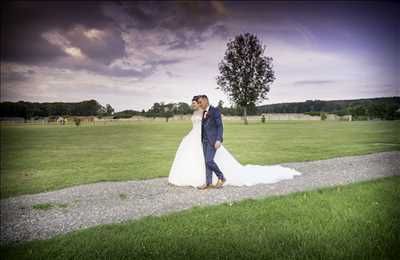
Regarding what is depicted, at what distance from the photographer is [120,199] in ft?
25.7

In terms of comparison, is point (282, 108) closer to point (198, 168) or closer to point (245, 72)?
point (245, 72)

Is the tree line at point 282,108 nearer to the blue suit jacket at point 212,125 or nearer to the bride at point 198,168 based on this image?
the blue suit jacket at point 212,125

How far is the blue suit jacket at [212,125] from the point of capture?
8844 millimetres

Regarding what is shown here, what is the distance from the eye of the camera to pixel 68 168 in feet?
42.9

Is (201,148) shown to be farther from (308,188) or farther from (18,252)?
(18,252)

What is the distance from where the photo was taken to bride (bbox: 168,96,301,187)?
9211 millimetres

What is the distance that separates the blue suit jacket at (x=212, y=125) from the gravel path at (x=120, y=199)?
1305 mm

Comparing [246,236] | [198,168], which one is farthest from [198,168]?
[246,236]

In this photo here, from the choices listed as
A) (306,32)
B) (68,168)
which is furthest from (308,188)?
(68,168)

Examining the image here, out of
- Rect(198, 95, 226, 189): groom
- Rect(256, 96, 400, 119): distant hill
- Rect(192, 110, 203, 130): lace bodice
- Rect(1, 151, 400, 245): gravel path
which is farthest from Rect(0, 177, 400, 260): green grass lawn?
Rect(192, 110, 203, 130): lace bodice

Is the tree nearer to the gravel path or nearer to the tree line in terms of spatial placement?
the tree line

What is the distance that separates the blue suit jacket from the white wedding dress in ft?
1.40

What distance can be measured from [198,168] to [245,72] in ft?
9.17

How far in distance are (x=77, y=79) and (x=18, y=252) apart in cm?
Result: 321
